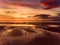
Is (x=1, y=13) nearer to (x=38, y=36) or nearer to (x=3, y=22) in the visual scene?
(x=3, y=22)

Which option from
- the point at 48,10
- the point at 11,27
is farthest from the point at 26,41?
the point at 48,10

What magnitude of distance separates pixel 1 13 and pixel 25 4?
0.33 metres

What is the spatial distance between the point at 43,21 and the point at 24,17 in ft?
0.82

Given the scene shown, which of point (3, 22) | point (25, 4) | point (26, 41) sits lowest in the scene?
point (26, 41)

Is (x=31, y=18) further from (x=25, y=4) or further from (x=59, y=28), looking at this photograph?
(x=59, y=28)

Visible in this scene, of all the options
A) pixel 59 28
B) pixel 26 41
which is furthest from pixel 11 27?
pixel 59 28

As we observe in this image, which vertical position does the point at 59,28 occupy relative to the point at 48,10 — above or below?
below

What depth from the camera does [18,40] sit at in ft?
6.01

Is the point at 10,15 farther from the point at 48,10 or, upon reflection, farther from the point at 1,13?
the point at 48,10

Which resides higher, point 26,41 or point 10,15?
point 10,15

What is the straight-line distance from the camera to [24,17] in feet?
6.29

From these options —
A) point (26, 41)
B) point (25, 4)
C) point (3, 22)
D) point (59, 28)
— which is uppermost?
point (25, 4)

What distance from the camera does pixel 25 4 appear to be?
1938 millimetres

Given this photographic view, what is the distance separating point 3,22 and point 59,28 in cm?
71
